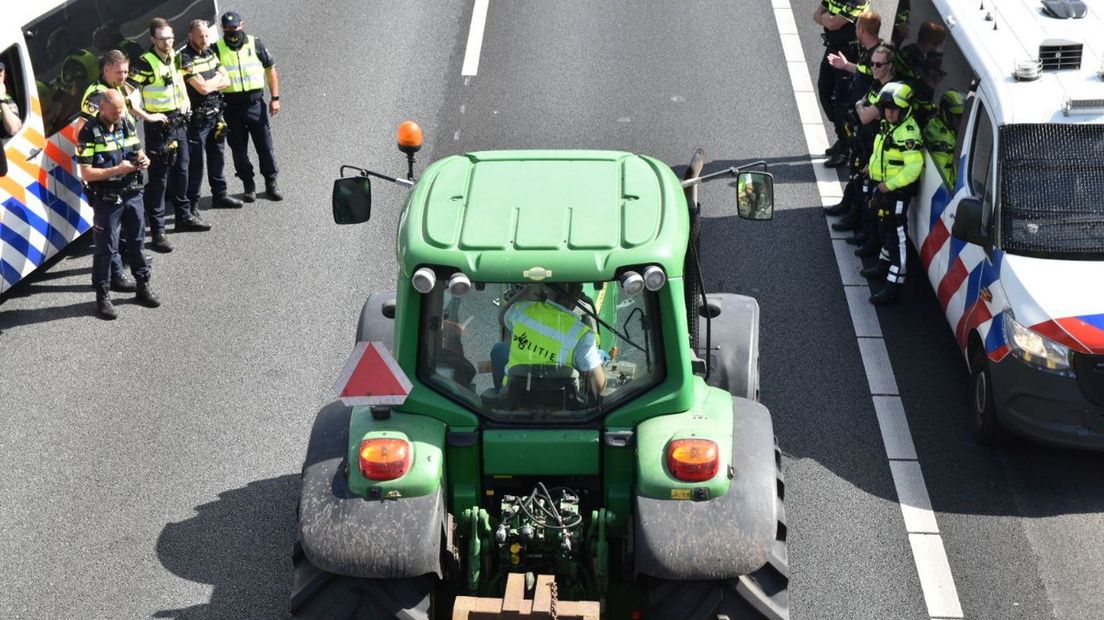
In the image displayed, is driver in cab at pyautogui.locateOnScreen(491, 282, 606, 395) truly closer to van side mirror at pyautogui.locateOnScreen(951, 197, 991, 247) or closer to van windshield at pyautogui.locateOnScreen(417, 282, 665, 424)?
van windshield at pyautogui.locateOnScreen(417, 282, 665, 424)

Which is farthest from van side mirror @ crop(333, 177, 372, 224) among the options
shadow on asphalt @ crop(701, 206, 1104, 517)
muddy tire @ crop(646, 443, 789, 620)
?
shadow on asphalt @ crop(701, 206, 1104, 517)

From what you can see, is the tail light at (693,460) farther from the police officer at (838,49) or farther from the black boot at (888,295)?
Result: the police officer at (838,49)

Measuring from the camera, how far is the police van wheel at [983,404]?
9.89m

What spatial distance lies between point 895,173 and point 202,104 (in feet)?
19.1

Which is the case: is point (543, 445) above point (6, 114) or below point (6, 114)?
above

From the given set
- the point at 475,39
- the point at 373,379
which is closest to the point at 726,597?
the point at 373,379

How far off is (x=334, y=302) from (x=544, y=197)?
514 cm

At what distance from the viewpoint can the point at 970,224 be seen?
999 cm

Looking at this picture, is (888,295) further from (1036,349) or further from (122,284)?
(122,284)

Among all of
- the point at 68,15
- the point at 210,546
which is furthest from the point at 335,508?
the point at 68,15

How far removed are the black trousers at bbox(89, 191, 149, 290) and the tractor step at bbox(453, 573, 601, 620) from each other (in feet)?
19.9

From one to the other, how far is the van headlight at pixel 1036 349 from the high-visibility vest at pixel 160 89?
22.7ft

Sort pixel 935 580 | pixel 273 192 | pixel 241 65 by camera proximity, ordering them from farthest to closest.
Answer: pixel 273 192 → pixel 241 65 → pixel 935 580

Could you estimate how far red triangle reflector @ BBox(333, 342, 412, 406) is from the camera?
6.86 metres
